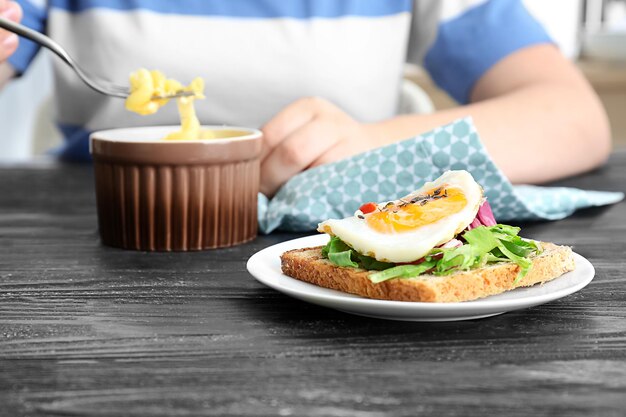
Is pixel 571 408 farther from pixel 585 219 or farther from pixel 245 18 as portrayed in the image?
pixel 245 18

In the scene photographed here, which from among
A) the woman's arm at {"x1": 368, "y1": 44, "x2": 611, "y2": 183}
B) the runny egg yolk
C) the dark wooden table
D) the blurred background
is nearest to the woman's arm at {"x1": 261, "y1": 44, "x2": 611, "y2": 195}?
the woman's arm at {"x1": 368, "y1": 44, "x2": 611, "y2": 183}

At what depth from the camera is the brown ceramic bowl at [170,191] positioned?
37.4 inches

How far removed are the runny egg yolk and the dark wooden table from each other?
0.31ft

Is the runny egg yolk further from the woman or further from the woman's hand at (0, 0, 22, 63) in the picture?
the woman

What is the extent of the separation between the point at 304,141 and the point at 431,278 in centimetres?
51

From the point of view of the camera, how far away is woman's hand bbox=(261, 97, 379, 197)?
1.14 meters

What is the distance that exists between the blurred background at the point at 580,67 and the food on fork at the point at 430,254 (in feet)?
8.14

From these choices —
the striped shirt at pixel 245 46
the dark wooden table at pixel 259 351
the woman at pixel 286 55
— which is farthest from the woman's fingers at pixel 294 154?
the striped shirt at pixel 245 46

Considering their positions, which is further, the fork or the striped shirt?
the striped shirt

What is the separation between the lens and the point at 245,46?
1753mm

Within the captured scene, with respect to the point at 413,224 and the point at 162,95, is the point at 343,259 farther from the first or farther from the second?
the point at 162,95

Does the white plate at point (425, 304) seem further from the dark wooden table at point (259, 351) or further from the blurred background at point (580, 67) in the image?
the blurred background at point (580, 67)

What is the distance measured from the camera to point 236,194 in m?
0.99

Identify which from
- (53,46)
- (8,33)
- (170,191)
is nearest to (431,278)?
(170,191)
